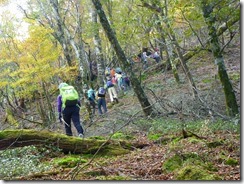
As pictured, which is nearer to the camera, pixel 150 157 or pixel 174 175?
pixel 174 175

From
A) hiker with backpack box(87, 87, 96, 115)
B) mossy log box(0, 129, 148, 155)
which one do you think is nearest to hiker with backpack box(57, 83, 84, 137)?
mossy log box(0, 129, 148, 155)

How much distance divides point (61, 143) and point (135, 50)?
2548 cm

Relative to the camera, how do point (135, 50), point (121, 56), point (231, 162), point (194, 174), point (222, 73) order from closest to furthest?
point (194, 174) → point (231, 162) → point (222, 73) → point (121, 56) → point (135, 50)

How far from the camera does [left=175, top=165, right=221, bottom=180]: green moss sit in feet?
14.0

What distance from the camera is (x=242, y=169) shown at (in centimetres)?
437

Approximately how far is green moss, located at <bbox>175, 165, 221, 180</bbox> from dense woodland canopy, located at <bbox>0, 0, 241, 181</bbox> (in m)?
3.31

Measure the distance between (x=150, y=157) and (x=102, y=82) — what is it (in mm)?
17201

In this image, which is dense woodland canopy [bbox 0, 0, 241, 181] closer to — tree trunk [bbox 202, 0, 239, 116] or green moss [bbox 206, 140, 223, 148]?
tree trunk [bbox 202, 0, 239, 116]

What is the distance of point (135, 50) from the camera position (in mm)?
32281

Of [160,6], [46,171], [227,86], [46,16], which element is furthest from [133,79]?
[46,16]

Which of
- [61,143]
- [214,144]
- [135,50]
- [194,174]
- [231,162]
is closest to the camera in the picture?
[194,174]

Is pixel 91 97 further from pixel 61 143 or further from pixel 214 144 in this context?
pixel 214 144

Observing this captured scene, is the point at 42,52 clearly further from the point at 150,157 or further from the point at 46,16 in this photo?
the point at 150,157

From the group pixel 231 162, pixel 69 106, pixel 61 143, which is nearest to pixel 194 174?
pixel 231 162
